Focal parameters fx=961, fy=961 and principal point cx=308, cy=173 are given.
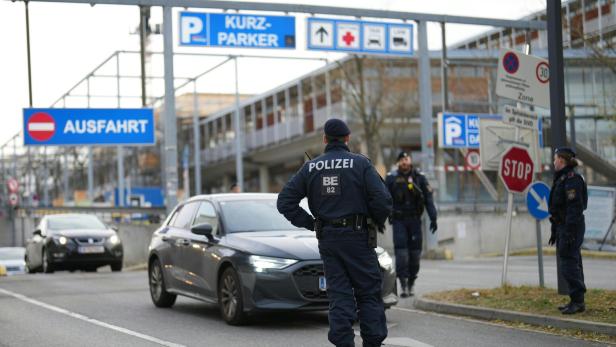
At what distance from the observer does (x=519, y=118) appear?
1190 cm

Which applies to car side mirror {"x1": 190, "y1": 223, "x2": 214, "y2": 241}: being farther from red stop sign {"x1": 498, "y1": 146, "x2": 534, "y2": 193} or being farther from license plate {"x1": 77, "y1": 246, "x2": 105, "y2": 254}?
license plate {"x1": 77, "y1": 246, "x2": 105, "y2": 254}

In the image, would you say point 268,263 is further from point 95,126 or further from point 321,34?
point 95,126

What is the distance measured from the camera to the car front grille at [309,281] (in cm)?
971

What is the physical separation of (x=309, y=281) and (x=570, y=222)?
273 cm

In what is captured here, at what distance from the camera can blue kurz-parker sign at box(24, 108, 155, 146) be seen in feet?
91.2

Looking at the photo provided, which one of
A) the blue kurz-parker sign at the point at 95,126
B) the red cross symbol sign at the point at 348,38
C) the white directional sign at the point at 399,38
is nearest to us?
Answer: the red cross symbol sign at the point at 348,38

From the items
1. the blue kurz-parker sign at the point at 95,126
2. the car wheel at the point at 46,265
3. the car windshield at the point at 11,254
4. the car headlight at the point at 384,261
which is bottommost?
the car windshield at the point at 11,254

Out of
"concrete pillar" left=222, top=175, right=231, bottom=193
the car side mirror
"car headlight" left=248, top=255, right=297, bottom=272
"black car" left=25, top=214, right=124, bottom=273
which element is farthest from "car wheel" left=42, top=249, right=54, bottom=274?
"concrete pillar" left=222, top=175, right=231, bottom=193

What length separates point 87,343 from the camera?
9.16 meters

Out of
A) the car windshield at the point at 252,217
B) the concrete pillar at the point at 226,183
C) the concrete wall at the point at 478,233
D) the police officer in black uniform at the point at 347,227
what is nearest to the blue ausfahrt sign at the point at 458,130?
the concrete wall at the point at 478,233

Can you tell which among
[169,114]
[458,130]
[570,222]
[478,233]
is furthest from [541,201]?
[478,233]

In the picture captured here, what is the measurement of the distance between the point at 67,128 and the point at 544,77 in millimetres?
18710

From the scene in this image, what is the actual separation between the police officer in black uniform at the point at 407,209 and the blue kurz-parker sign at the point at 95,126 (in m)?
16.2

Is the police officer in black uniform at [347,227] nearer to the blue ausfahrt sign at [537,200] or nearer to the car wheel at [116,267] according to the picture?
the blue ausfahrt sign at [537,200]
